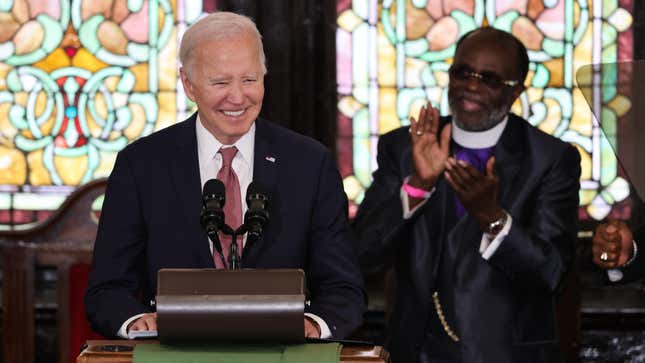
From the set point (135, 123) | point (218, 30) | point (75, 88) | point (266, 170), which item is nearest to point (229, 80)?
point (218, 30)

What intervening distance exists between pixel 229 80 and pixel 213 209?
487mm

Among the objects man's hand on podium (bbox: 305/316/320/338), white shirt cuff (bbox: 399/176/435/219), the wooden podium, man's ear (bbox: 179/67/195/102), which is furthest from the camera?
white shirt cuff (bbox: 399/176/435/219)

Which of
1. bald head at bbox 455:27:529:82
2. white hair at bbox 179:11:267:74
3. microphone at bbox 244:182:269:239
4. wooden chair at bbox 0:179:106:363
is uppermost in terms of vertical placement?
white hair at bbox 179:11:267:74

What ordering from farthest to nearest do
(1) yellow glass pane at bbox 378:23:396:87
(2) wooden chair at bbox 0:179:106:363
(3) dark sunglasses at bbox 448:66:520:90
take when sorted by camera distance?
(1) yellow glass pane at bbox 378:23:396:87 → (2) wooden chair at bbox 0:179:106:363 → (3) dark sunglasses at bbox 448:66:520:90

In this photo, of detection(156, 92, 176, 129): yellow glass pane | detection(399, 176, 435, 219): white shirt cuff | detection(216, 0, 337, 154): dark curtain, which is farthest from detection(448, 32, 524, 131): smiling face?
detection(156, 92, 176, 129): yellow glass pane

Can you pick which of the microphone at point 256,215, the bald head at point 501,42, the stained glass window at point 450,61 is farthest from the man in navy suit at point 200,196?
the stained glass window at point 450,61

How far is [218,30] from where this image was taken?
3.32m

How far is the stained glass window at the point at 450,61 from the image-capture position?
679 centimetres

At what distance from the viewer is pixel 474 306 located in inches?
172

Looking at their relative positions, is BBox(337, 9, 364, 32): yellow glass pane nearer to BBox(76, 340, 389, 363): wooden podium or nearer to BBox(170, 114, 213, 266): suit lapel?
BBox(170, 114, 213, 266): suit lapel

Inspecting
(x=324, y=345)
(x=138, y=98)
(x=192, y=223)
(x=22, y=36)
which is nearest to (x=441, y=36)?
(x=138, y=98)

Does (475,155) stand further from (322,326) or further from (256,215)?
(256,215)

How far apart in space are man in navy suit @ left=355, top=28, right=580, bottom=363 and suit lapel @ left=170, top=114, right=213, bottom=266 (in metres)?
1.05

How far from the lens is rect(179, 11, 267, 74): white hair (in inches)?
131
